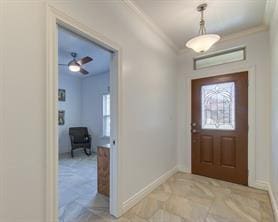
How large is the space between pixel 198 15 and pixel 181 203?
2.74 m

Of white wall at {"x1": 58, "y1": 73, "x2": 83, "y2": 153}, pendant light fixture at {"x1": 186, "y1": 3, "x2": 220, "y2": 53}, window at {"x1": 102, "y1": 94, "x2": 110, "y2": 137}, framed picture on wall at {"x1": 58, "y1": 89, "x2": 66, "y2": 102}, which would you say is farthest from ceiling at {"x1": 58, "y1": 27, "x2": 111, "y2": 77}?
pendant light fixture at {"x1": 186, "y1": 3, "x2": 220, "y2": 53}

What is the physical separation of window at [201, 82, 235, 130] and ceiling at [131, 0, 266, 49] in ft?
3.29

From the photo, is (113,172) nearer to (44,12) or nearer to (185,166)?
(44,12)

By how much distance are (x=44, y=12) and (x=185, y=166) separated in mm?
3552

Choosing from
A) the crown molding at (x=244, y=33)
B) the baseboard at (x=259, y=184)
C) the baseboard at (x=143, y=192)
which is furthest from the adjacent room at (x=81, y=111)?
the baseboard at (x=259, y=184)

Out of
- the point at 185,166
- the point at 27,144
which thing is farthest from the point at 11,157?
the point at 185,166

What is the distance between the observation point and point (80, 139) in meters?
5.51

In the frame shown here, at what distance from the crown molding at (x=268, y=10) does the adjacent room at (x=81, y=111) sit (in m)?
2.93

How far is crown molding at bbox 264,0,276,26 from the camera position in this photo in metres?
2.15

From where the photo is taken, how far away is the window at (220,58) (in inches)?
122

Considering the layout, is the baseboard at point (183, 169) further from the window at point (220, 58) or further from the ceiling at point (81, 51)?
the ceiling at point (81, 51)

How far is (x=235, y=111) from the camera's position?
10.1ft

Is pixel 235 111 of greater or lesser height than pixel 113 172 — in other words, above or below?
above

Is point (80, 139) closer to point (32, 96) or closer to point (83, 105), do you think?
point (83, 105)
